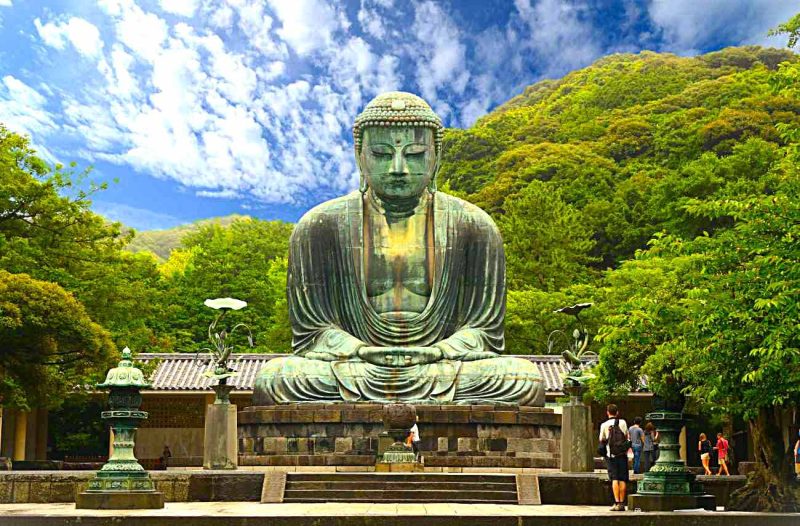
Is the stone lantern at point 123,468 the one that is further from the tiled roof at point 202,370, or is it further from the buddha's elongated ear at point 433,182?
the tiled roof at point 202,370

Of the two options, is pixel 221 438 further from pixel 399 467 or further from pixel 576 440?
pixel 576 440

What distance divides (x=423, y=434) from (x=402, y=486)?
108 inches

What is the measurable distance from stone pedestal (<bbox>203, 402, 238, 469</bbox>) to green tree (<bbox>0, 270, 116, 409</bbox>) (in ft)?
21.0

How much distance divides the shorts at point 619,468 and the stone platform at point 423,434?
3592 mm

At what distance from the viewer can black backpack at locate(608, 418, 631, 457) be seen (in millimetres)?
12625

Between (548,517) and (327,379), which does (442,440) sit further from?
(548,517)

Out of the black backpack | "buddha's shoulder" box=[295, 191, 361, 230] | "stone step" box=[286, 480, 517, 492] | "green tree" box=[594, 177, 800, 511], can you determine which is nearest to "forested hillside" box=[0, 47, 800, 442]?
"green tree" box=[594, 177, 800, 511]

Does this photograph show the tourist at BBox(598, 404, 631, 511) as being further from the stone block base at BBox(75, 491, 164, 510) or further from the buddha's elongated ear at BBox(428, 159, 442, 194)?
the buddha's elongated ear at BBox(428, 159, 442, 194)

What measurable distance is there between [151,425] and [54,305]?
8.71 m

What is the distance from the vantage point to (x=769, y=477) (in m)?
13.6

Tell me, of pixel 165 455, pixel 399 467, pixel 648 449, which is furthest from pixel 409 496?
pixel 165 455

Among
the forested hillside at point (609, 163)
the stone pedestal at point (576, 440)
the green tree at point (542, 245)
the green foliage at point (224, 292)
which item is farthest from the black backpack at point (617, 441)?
the green foliage at point (224, 292)

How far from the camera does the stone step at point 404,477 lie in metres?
13.7

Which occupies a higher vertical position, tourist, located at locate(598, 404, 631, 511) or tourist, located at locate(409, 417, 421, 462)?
A: tourist, located at locate(409, 417, 421, 462)
